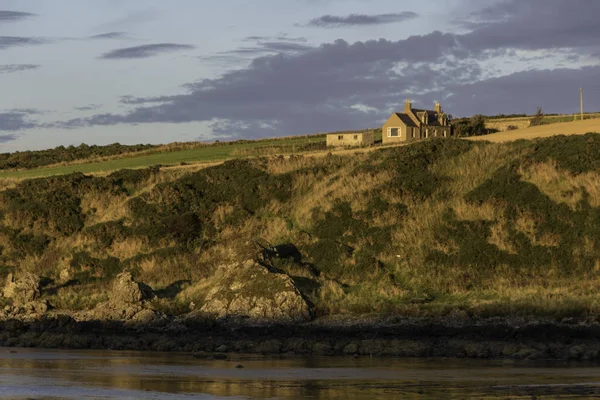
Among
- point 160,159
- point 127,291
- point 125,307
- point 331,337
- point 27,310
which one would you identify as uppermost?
point 160,159

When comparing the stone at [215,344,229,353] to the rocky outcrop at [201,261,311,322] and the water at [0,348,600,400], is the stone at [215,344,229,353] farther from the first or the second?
the rocky outcrop at [201,261,311,322]

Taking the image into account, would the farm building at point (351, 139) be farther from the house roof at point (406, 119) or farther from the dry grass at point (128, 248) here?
the dry grass at point (128, 248)

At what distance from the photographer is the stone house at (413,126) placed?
91875mm

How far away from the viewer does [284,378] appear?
23656 millimetres

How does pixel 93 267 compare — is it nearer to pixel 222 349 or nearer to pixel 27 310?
pixel 27 310

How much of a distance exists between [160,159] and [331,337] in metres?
55.0

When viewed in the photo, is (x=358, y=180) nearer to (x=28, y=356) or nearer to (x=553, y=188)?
Result: (x=553, y=188)

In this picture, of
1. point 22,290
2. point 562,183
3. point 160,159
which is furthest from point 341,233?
point 160,159

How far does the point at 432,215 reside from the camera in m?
47.6

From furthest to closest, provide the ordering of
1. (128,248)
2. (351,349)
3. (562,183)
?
(128,248) < (562,183) < (351,349)

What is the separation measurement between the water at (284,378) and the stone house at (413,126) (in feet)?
208

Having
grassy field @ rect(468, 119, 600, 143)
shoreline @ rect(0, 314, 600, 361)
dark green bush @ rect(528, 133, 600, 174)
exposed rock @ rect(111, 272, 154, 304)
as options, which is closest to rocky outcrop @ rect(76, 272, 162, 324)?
exposed rock @ rect(111, 272, 154, 304)

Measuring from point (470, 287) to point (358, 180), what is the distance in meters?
→ 15.6

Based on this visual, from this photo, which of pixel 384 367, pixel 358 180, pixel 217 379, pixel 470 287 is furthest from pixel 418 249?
pixel 217 379
